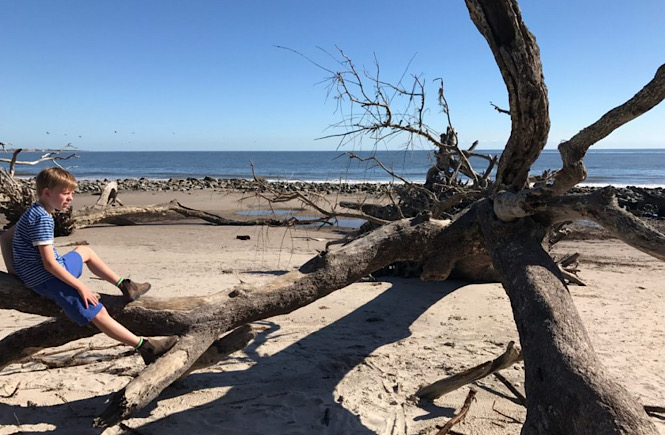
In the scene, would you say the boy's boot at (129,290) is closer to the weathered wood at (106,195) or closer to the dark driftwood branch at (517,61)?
the dark driftwood branch at (517,61)

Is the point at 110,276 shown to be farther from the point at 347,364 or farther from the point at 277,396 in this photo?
the point at 347,364

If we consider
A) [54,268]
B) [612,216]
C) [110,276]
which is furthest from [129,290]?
[612,216]

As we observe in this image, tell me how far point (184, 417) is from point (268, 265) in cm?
517

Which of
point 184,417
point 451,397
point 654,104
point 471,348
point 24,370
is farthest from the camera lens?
point 471,348

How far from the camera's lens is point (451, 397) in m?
3.92

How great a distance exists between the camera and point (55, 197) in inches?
123

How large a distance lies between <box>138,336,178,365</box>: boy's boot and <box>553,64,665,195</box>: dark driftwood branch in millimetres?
2866

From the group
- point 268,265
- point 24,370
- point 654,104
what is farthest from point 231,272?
point 654,104

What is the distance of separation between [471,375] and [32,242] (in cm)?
310

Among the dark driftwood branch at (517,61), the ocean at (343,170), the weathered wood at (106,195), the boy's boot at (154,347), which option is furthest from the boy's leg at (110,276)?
the weathered wood at (106,195)

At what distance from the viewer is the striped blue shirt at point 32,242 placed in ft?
9.80

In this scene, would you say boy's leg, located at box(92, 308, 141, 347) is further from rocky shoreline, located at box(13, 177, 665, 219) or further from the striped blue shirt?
rocky shoreline, located at box(13, 177, 665, 219)

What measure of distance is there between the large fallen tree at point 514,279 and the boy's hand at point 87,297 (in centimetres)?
25

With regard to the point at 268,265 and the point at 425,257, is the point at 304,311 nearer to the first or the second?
the point at 425,257
